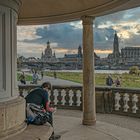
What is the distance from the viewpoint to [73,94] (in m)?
12.9

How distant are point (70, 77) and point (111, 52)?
905cm

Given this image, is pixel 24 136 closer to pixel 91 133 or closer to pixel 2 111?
pixel 2 111

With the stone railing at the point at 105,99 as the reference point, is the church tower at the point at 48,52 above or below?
above

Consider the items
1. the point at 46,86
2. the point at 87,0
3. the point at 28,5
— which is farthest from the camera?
the point at 28,5

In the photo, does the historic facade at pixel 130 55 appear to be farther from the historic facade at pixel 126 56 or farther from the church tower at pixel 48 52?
the church tower at pixel 48 52

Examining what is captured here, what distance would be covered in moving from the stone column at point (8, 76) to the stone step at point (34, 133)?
0.13m

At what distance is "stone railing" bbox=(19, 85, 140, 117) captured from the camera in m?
11.7

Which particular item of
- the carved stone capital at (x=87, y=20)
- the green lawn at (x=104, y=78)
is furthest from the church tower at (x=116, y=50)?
the carved stone capital at (x=87, y=20)

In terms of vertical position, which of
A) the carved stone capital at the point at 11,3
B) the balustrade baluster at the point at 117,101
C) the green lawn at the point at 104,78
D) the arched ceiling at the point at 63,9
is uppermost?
the arched ceiling at the point at 63,9

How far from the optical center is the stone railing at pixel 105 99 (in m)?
11.7

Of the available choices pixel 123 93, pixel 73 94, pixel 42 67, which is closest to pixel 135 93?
pixel 123 93

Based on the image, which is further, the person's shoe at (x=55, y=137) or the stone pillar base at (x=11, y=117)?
the person's shoe at (x=55, y=137)

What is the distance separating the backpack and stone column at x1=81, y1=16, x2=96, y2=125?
312 cm

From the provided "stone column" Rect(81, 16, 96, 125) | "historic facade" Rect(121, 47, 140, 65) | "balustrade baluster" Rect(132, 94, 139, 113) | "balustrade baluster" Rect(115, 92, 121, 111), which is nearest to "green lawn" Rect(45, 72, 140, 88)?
"historic facade" Rect(121, 47, 140, 65)
